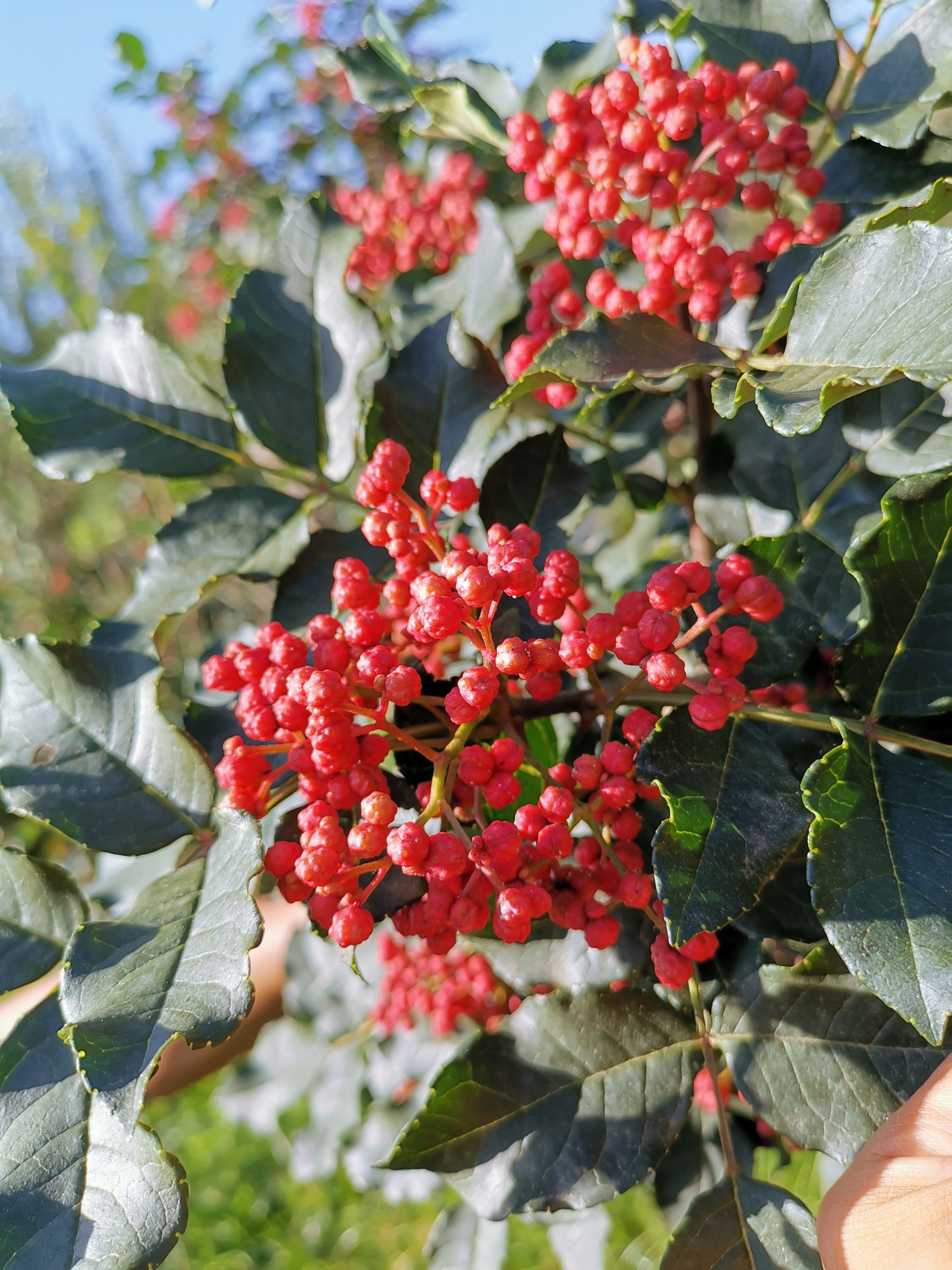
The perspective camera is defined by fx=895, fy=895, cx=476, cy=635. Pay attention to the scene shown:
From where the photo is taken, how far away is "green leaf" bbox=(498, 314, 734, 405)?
688 millimetres

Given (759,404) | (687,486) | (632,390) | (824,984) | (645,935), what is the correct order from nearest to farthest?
(759,404) → (824,984) → (645,935) → (632,390) → (687,486)

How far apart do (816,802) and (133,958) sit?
501 mm

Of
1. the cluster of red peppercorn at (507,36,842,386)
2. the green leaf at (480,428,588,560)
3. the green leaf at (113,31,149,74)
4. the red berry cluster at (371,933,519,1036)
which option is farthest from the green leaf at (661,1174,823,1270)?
the green leaf at (113,31,149,74)

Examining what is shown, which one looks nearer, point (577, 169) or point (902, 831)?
point (902, 831)

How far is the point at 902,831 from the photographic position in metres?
0.64

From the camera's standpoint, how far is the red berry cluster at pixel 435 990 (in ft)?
4.40

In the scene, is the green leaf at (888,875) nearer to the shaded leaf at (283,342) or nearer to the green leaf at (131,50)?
the shaded leaf at (283,342)

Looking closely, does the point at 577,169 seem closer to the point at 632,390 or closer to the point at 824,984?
the point at 632,390

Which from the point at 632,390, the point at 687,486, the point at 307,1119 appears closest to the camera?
the point at 632,390

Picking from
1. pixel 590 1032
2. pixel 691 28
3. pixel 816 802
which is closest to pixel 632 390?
pixel 691 28

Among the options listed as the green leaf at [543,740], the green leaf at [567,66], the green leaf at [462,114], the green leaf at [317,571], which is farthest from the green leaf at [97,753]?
the green leaf at [567,66]

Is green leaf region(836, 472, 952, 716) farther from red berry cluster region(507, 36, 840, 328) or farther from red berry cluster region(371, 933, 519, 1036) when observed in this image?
red berry cluster region(371, 933, 519, 1036)

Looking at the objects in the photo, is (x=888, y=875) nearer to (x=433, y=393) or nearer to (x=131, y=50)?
(x=433, y=393)

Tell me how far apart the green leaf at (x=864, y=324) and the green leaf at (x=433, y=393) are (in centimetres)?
33
